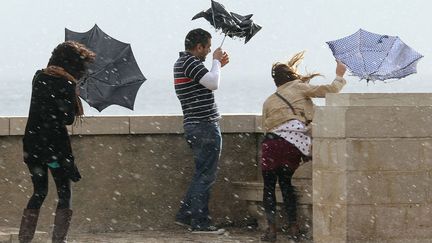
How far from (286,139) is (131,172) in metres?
1.99

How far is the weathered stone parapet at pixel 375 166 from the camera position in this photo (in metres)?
10.9

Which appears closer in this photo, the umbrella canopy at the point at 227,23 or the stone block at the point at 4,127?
the umbrella canopy at the point at 227,23

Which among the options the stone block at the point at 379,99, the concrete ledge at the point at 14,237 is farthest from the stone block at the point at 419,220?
the concrete ledge at the point at 14,237

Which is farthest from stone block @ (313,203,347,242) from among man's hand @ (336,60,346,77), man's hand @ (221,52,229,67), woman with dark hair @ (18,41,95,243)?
woman with dark hair @ (18,41,95,243)

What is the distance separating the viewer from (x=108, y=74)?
14.5 metres

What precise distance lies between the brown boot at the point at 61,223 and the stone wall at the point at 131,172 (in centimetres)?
193

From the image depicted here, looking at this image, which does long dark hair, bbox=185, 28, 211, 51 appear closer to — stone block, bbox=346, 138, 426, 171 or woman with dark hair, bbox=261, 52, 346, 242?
woman with dark hair, bbox=261, 52, 346, 242

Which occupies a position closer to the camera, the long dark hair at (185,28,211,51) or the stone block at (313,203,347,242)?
the stone block at (313,203,347,242)

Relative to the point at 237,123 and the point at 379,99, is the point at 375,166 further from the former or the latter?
the point at 237,123

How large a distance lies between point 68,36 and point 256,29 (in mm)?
2827

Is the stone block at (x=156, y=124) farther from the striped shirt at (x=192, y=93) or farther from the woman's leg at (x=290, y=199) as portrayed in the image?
the woman's leg at (x=290, y=199)

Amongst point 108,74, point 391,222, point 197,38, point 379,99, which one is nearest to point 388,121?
point 379,99

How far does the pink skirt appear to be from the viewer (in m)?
12.1

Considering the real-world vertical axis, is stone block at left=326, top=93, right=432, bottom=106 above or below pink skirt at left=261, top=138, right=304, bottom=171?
above
